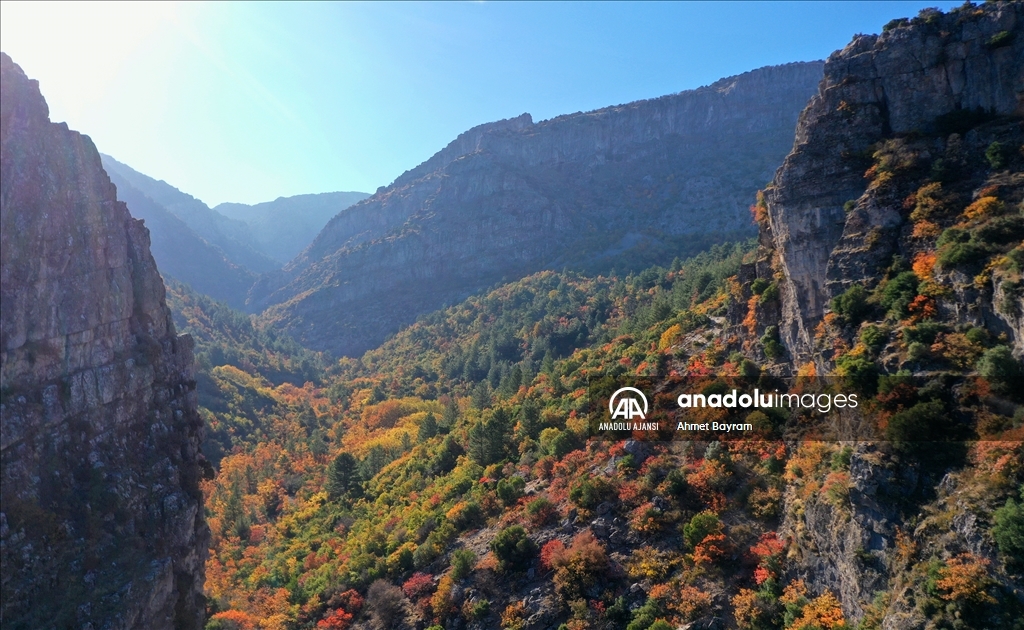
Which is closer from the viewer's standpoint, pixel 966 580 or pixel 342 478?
pixel 966 580

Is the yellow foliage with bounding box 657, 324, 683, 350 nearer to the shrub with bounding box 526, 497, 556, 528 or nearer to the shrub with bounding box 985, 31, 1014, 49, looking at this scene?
the shrub with bounding box 526, 497, 556, 528

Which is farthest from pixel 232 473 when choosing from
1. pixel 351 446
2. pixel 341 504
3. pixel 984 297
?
pixel 984 297

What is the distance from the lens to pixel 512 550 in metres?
33.7

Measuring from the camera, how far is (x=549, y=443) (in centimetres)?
4441

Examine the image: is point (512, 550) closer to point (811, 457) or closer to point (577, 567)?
point (577, 567)

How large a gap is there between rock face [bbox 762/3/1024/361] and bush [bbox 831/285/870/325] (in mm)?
1411

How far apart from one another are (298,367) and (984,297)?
147 meters

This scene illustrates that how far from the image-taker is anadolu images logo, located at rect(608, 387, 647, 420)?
3941cm

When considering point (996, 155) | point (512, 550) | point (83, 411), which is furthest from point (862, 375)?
point (83, 411)

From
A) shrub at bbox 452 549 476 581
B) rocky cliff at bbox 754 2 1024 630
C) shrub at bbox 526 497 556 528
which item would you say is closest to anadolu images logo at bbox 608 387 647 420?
shrub at bbox 526 497 556 528

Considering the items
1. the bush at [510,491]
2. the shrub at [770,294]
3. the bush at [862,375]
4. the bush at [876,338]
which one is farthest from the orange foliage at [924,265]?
the bush at [510,491]

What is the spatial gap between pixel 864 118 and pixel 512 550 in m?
34.5

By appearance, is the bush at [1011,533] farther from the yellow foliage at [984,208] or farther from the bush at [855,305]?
the yellow foliage at [984,208]

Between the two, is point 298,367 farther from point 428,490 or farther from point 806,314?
point 806,314
